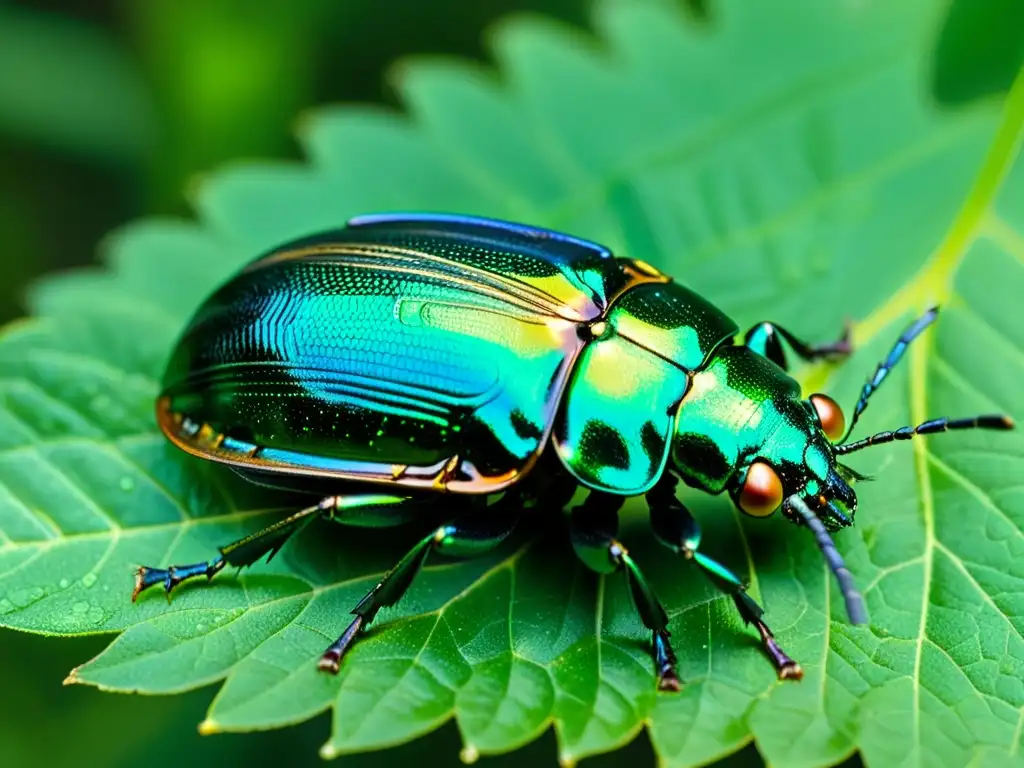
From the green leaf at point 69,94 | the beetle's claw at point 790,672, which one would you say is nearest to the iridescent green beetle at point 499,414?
the beetle's claw at point 790,672

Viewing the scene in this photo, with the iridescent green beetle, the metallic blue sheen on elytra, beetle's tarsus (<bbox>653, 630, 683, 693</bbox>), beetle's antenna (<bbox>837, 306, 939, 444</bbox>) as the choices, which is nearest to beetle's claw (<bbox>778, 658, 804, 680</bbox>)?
the iridescent green beetle

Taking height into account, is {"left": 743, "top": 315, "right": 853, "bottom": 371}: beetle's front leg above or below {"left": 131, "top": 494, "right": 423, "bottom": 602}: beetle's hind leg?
above

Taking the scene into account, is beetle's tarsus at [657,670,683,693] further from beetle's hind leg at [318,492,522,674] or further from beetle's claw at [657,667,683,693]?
beetle's hind leg at [318,492,522,674]

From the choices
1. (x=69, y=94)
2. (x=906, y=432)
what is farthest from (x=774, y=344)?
(x=69, y=94)

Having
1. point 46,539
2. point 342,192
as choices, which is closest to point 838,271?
point 342,192

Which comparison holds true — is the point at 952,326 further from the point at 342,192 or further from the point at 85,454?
the point at 85,454

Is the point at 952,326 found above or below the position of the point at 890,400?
above

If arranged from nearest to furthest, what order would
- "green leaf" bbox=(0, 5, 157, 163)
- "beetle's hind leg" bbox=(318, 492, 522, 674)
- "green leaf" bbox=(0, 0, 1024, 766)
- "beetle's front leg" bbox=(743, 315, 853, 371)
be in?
"green leaf" bbox=(0, 0, 1024, 766) → "beetle's hind leg" bbox=(318, 492, 522, 674) → "beetle's front leg" bbox=(743, 315, 853, 371) → "green leaf" bbox=(0, 5, 157, 163)
